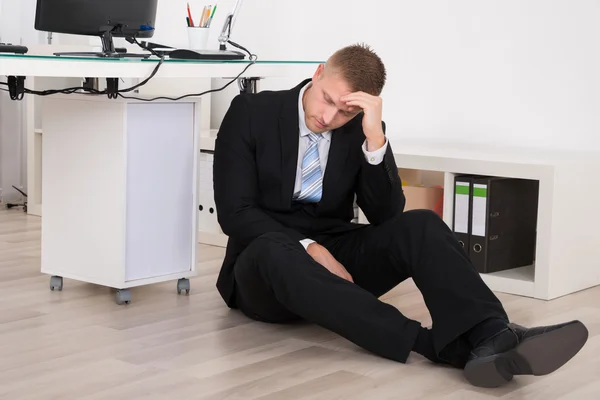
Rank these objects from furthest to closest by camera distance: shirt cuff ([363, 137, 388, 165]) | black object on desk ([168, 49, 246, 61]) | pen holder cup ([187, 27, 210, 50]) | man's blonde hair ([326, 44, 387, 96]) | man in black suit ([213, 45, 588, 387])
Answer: pen holder cup ([187, 27, 210, 50]) < black object on desk ([168, 49, 246, 61]) < shirt cuff ([363, 137, 388, 165]) < man's blonde hair ([326, 44, 387, 96]) < man in black suit ([213, 45, 588, 387])

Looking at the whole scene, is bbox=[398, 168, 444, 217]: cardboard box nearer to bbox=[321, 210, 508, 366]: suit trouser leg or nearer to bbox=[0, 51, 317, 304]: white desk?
bbox=[0, 51, 317, 304]: white desk

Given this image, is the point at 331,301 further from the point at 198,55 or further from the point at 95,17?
the point at 95,17

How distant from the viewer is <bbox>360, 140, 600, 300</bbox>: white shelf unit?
3.05 m

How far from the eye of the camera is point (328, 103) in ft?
7.79

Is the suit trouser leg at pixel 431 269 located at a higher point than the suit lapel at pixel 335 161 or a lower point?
lower

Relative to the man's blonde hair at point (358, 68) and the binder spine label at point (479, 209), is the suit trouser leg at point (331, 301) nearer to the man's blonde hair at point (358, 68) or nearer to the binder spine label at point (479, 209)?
the man's blonde hair at point (358, 68)

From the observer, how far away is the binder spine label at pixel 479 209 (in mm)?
3193

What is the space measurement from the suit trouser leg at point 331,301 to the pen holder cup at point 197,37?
3.18ft

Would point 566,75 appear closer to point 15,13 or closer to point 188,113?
point 188,113

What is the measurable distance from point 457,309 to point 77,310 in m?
1.15

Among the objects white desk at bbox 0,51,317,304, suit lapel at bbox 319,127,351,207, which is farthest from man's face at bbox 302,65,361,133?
white desk at bbox 0,51,317,304

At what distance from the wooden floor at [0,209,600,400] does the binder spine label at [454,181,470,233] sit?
0.33 meters

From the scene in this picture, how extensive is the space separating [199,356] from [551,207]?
131 centimetres

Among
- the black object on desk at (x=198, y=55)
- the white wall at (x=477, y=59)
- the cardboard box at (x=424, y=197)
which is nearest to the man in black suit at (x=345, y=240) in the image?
the black object on desk at (x=198, y=55)
